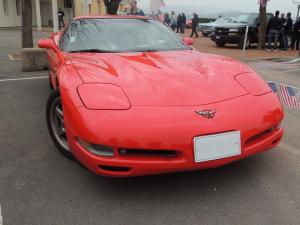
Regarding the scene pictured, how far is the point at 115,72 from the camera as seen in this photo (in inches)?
128

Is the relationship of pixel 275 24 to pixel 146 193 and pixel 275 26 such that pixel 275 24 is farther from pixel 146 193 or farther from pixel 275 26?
pixel 146 193

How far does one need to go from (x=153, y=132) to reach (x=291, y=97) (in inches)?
158

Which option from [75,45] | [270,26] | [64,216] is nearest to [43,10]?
[270,26]

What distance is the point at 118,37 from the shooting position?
429 cm

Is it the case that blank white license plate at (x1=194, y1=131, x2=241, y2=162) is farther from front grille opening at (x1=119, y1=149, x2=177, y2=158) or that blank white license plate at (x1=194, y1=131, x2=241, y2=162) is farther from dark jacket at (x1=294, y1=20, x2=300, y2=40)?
dark jacket at (x1=294, y1=20, x2=300, y2=40)

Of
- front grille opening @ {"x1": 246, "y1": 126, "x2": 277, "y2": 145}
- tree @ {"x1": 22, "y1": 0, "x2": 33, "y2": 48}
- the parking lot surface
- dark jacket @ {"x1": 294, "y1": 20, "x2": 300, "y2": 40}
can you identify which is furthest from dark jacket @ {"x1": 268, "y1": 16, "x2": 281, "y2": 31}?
front grille opening @ {"x1": 246, "y1": 126, "x2": 277, "y2": 145}

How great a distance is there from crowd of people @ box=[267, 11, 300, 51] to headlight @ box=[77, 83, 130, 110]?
42.7 ft

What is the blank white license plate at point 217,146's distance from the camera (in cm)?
262

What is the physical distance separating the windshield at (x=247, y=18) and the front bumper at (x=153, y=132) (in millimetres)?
14747

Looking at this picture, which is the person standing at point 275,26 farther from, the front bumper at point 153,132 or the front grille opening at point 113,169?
the front grille opening at point 113,169

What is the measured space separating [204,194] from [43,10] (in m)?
31.4

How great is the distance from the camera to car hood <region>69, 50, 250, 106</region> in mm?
2896

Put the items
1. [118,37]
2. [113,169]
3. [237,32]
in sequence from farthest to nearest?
[237,32] < [118,37] < [113,169]

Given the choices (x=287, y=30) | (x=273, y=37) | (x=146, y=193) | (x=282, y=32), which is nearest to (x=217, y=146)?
(x=146, y=193)
